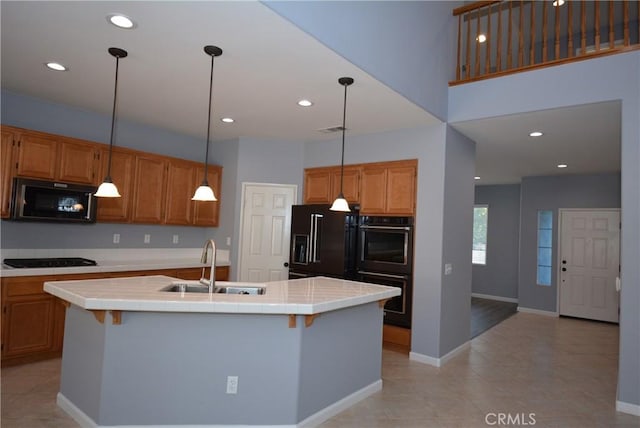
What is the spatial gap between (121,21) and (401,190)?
3251 mm

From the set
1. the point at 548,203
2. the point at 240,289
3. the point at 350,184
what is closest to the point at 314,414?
the point at 240,289

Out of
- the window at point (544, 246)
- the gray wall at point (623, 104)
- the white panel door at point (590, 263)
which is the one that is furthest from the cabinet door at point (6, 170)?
the white panel door at point (590, 263)

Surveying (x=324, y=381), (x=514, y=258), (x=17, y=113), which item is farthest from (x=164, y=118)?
(x=514, y=258)

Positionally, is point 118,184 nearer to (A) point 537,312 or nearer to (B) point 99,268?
(B) point 99,268

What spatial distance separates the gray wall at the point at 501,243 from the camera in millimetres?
8242

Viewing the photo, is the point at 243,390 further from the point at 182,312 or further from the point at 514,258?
the point at 514,258

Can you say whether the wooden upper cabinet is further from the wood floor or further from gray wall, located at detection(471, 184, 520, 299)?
gray wall, located at detection(471, 184, 520, 299)

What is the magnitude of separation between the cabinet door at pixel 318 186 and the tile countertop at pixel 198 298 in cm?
242

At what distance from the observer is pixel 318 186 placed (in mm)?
5406

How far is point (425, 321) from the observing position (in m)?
4.37

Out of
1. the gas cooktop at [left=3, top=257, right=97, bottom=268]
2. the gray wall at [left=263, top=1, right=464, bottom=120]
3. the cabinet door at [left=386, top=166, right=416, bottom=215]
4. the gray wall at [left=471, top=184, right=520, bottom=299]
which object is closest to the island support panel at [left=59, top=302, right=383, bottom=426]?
the gas cooktop at [left=3, top=257, right=97, bottom=268]

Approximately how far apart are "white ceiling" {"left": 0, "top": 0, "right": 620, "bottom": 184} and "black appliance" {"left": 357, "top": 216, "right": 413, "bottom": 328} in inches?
46.5

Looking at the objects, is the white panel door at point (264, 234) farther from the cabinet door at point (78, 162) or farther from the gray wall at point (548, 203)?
the gray wall at point (548, 203)

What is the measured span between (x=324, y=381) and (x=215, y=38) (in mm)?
2545
